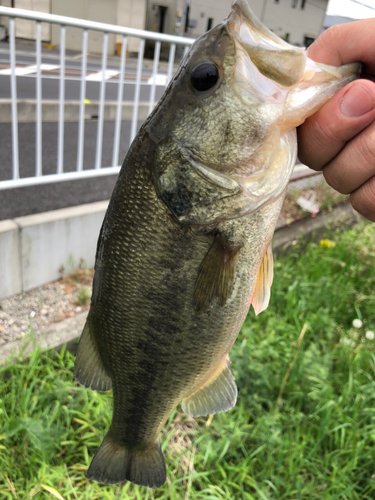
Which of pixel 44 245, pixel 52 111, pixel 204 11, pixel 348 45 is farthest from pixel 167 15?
A: pixel 348 45

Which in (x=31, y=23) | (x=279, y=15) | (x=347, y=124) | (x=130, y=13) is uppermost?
(x=347, y=124)

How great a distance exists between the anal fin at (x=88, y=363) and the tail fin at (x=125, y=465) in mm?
327

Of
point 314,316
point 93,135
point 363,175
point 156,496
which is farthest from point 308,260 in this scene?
point 93,135

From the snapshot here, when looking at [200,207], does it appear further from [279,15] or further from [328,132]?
[279,15]

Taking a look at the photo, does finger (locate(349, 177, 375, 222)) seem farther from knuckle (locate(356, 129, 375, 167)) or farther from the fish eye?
the fish eye

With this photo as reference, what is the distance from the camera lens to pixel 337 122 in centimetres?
120

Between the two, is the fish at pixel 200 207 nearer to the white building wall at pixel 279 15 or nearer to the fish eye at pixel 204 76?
the fish eye at pixel 204 76

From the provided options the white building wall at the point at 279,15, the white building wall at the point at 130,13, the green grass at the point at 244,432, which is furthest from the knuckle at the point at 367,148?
the white building wall at the point at 279,15

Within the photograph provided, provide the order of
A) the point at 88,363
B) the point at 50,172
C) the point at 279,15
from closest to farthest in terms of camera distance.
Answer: the point at 88,363
the point at 50,172
the point at 279,15

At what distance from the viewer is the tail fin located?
1672mm

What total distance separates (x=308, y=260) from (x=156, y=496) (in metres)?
3.13

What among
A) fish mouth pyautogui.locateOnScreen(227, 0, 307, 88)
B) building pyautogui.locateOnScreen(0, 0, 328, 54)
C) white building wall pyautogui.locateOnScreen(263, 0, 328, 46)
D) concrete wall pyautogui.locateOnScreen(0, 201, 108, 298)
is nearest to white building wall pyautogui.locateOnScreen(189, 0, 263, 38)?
building pyautogui.locateOnScreen(0, 0, 328, 54)

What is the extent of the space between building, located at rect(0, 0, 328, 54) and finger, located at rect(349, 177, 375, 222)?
1869 cm

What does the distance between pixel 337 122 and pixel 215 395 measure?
1.11m
